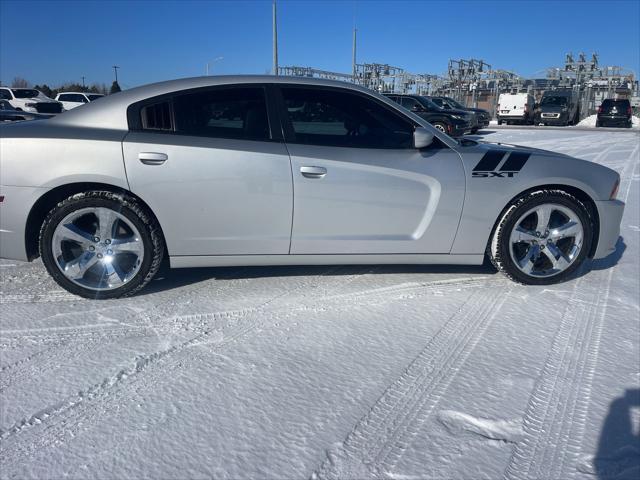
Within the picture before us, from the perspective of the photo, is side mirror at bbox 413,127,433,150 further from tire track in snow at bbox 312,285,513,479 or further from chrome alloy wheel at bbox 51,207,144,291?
chrome alloy wheel at bbox 51,207,144,291

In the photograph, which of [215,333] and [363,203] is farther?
[363,203]

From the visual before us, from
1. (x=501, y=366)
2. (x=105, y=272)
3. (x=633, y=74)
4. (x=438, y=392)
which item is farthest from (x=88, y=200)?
(x=633, y=74)

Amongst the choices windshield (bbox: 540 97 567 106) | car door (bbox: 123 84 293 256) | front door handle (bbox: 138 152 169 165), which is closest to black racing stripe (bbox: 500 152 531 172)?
car door (bbox: 123 84 293 256)

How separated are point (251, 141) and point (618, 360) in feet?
7.97

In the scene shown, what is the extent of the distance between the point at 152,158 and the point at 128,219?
42cm

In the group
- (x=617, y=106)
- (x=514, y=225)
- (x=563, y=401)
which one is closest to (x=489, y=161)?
(x=514, y=225)

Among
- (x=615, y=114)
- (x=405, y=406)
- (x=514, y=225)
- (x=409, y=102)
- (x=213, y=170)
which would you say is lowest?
(x=405, y=406)

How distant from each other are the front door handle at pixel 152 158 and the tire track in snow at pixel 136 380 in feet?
3.19

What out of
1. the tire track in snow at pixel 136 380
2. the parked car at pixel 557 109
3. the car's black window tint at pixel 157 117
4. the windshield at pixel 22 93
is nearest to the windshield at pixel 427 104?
the parked car at pixel 557 109

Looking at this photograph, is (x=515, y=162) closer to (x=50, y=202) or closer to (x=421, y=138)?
(x=421, y=138)

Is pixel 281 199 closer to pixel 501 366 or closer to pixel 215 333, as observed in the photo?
pixel 215 333

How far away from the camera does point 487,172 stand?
3.36 meters

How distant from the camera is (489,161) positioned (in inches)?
133

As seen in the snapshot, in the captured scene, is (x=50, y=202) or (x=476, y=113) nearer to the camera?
(x=50, y=202)
